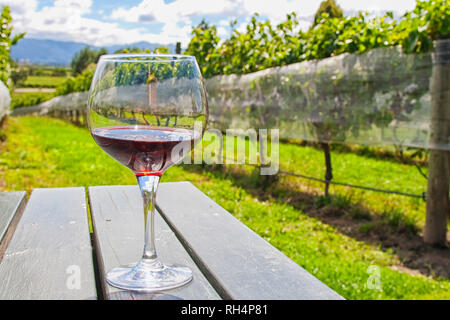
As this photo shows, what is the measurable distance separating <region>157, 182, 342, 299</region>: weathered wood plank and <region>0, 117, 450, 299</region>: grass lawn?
2168 mm

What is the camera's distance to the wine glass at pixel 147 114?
0.96m

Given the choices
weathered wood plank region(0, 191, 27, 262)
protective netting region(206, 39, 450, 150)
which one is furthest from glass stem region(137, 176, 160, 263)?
protective netting region(206, 39, 450, 150)

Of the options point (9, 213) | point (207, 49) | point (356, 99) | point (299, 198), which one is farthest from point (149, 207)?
point (207, 49)

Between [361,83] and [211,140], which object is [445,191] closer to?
[361,83]

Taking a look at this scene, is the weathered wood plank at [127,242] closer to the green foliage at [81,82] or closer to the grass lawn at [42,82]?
the green foliage at [81,82]

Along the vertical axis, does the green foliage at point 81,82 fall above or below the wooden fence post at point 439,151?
above

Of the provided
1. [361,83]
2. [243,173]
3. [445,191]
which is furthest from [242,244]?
[243,173]

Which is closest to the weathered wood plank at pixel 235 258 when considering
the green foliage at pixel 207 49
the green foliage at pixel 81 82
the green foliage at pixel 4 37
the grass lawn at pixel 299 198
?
the grass lawn at pixel 299 198

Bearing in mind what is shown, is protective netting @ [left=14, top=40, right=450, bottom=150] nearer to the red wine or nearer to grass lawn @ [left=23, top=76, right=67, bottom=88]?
the red wine

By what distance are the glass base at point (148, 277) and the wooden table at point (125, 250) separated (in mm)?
18

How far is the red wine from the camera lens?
38.0 inches

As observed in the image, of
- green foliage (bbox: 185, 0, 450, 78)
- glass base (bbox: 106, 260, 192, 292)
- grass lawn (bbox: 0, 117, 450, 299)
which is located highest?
green foliage (bbox: 185, 0, 450, 78)

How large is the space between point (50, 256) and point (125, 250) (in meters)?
0.17
